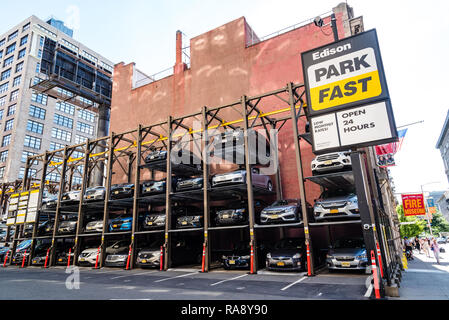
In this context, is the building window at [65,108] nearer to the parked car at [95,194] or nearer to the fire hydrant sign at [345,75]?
the parked car at [95,194]

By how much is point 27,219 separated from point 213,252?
13.1 m

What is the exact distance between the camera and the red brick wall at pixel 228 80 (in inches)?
627

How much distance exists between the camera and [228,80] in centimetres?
1888

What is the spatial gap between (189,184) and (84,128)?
5384cm

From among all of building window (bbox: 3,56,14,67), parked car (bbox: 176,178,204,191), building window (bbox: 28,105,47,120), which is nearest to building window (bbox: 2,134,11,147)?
building window (bbox: 28,105,47,120)

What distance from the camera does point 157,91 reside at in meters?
22.2

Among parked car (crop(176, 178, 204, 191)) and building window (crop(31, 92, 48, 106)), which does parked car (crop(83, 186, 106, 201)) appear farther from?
building window (crop(31, 92, 48, 106))

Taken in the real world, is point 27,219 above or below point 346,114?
below

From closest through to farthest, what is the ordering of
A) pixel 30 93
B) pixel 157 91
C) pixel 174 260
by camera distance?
pixel 174 260 → pixel 157 91 → pixel 30 93

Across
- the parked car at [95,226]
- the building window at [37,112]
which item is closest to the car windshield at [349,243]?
the parked car at [95,226]

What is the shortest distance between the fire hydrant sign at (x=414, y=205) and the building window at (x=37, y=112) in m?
54.8

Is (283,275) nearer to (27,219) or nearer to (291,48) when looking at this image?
(291,48)

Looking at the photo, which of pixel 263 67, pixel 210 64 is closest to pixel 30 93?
pixel 210 64

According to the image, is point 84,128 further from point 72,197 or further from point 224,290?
point 224,290
